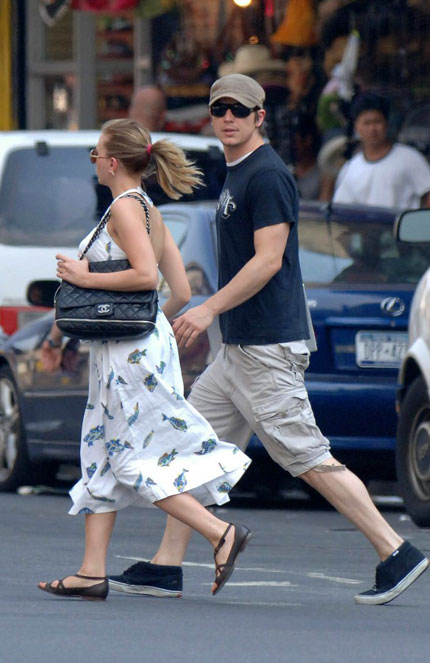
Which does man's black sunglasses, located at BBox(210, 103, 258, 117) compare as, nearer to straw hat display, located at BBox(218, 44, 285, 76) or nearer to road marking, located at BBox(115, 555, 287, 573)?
road marking, located at BBox(115, 555, 287, 573)

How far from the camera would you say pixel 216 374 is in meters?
7.39

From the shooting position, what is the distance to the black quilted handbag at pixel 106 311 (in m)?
6.87

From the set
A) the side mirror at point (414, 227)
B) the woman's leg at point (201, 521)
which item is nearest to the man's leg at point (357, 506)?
the woman's leg at point (201, 521)

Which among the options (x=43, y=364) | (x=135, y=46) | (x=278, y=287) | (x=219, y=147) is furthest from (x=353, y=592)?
(x=135, y=46)

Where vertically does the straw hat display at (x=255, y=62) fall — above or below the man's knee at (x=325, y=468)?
above

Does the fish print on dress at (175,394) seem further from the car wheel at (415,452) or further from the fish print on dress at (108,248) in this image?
the car wheel at (415,452)

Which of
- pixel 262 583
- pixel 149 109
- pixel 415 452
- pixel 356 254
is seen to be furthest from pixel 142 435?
pixel 149 109

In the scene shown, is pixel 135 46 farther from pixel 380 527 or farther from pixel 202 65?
pixel 380 527

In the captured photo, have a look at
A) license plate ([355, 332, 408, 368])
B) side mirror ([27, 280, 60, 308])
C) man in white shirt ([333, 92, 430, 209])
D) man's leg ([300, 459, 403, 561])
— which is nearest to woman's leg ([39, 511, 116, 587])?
man's leg ([300, 459, 403, 561])

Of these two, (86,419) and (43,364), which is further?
(43,364)

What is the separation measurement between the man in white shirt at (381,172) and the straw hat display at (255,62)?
3.56m

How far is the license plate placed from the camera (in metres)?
10.0

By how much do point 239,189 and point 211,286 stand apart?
9.53ft

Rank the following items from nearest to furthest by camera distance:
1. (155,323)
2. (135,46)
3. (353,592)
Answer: (155,323), (353,592), (135,46)
